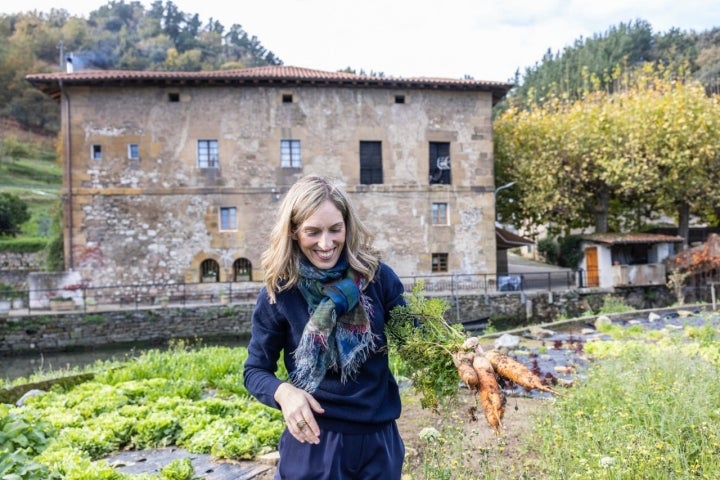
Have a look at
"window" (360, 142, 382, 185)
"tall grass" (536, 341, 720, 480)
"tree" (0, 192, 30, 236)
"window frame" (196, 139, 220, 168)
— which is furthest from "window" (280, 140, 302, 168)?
"tall grass" (536, 341, 720, 480)

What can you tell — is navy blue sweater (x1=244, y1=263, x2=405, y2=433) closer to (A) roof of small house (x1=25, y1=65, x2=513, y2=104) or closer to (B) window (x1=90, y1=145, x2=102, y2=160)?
(A) roof of small house (x1=25, y1=65, x2=513, y2=104)

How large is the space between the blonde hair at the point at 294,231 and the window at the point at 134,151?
73.4ft

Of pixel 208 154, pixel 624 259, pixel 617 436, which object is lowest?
pixel 617 436

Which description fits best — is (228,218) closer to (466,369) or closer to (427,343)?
(427,343)

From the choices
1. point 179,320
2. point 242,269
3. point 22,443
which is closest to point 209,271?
point 242,269

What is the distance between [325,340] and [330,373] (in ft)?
0.65

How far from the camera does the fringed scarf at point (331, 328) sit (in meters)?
2.22

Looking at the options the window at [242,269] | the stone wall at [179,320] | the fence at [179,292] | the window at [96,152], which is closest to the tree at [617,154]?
the fence at [179,292]

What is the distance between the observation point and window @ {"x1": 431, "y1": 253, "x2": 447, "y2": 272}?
23984 mm

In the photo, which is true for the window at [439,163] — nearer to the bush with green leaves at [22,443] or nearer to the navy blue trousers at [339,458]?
the bush with green leaves at [22,443]

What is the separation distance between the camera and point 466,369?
7.69 ft

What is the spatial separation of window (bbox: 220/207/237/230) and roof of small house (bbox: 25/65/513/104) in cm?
548

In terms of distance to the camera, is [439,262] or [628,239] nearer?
[628,239]

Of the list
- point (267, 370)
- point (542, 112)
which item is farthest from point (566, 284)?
point (267, 370)
